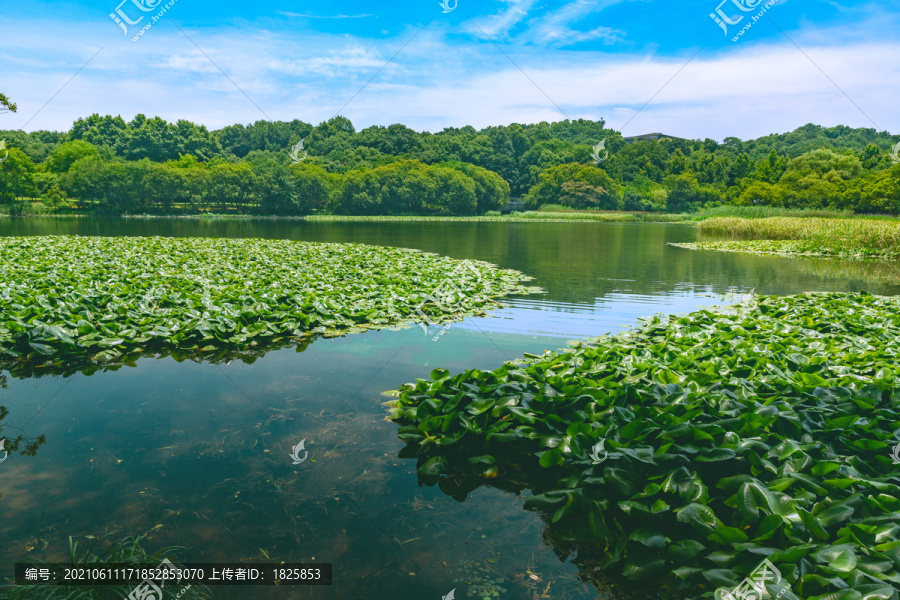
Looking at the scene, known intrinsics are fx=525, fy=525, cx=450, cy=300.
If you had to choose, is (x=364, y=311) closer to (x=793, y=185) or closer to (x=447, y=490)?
(x=447, y=490)

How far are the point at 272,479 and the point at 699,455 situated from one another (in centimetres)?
338

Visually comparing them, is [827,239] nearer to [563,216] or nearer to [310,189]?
[563,216]

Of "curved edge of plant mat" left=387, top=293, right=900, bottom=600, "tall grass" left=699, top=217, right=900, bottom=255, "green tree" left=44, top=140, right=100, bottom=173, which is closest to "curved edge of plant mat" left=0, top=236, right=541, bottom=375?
"curved edge of plant mat" left=387, top=293, right=900, bottom=600

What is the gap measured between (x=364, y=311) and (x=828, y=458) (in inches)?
284

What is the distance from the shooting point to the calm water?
11.4 feet

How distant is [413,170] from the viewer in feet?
254

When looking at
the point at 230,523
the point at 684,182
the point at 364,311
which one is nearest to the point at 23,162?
the point at 364,311

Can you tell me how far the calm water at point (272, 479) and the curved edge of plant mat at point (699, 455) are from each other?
385mm

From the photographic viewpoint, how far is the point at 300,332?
8516mm

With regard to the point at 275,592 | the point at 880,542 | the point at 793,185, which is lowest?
the point at 275,592

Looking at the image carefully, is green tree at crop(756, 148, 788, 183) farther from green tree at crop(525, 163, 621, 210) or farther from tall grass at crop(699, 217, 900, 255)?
tall grass at crop(699, 217, 900, 255)

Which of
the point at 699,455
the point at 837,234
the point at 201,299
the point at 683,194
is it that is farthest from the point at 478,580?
the point at 683,194

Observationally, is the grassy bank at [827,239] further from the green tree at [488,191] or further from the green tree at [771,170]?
the green tree at [488,191]

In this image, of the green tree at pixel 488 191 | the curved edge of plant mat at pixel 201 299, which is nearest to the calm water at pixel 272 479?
the curved edge of plant mat at pixel 201 299
